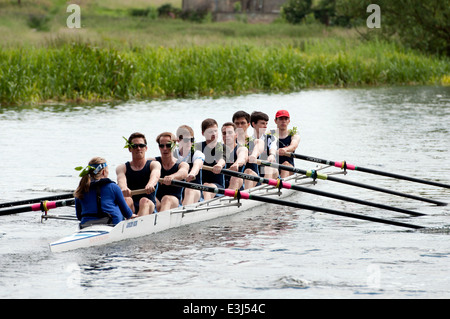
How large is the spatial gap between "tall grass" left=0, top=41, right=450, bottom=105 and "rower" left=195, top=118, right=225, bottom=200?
616 inches

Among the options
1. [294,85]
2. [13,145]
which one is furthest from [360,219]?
[294,85]

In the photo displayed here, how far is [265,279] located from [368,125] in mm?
17215

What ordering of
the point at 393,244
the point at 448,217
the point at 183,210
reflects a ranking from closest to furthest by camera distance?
the point at 393,244 → the point at 183,210 → the point at 448,217

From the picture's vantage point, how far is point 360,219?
1244cm

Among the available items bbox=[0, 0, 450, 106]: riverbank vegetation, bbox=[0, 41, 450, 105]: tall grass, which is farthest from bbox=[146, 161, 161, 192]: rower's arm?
bbox=[0, 0, 450, 106]: riverbank vegetation

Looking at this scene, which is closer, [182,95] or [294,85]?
[182,95]

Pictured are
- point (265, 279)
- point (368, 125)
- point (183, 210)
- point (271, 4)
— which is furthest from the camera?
point (271, 4)

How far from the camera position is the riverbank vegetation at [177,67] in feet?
91.7

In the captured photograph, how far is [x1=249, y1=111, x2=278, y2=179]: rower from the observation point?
1463 centimetres

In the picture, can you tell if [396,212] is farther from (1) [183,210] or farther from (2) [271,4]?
(2) [271,4]

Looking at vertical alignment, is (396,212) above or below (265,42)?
below

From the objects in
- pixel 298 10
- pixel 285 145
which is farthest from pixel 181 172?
pixel 298 10

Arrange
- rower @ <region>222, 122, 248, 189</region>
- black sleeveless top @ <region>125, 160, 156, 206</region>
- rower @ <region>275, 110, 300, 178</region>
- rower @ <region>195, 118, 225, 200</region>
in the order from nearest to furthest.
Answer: black sleeveless top @ <region>125, 160, 156, 206</region> < rower @ <region>195, 118, 225, 200</region> < rower @ <region>222, 122, 248, 189</region> < rower @ <region>275, 110, 300, 178</region>

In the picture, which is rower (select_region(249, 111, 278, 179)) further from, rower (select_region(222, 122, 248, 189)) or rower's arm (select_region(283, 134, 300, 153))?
rower (select_region(222, 122, 248, 189))
